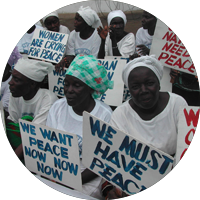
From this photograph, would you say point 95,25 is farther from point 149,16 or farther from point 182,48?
point 182,48

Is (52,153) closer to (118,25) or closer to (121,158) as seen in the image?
(121,158)

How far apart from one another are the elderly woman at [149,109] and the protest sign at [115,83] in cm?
95

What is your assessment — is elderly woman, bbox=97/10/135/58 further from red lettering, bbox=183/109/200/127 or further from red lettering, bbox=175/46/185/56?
red lettering, bbox=183/109/200/127

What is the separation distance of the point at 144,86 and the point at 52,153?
1083 mm

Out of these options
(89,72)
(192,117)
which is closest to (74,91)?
(89,72)

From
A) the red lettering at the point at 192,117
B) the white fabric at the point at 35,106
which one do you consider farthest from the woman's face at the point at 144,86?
the white fabric at the point at 35,106

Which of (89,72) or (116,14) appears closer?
(89,72)

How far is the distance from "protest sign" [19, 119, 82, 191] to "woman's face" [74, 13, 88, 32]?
1974 millimetres

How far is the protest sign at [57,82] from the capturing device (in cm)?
365

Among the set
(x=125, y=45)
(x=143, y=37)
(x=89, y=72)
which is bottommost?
(x=89, y=72)

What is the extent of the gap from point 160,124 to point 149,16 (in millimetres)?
1852

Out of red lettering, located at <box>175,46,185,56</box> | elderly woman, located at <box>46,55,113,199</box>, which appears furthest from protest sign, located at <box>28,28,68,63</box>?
red lettering, located at <box>175,46,185,56</box>

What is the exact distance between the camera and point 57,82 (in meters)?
3.68

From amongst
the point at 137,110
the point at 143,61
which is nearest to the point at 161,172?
the point at 137,110
